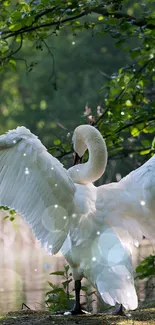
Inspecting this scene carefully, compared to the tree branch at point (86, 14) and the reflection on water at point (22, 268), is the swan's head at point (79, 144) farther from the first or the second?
the reflection on water at point (22, 268)

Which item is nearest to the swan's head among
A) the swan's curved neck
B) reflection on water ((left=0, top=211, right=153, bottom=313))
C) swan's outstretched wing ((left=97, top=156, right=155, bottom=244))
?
the swan's curved neck

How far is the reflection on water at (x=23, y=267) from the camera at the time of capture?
8.04 meters

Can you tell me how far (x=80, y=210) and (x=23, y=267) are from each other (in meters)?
7.28

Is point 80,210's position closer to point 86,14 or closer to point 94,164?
point 94,164

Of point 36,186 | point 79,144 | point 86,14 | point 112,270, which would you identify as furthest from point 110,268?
point 86,14

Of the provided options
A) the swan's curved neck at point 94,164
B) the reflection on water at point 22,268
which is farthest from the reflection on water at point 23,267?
the swan's curved neck at point 94,164

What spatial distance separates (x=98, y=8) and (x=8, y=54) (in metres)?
0.89

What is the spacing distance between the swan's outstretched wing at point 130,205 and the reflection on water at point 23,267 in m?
1.53

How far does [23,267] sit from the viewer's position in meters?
11.3

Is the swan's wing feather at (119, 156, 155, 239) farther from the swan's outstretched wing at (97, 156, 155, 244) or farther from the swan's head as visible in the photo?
the swan's head

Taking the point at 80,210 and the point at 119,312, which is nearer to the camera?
the point at 80,210

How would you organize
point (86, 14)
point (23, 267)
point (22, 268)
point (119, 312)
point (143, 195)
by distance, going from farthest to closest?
point (23, 267)
point (22, 268)
point (86, 14)
point (119, 312)
point (143, 195)

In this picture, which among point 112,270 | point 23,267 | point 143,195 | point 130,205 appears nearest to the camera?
point 112,270

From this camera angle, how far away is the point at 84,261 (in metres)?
4.27
